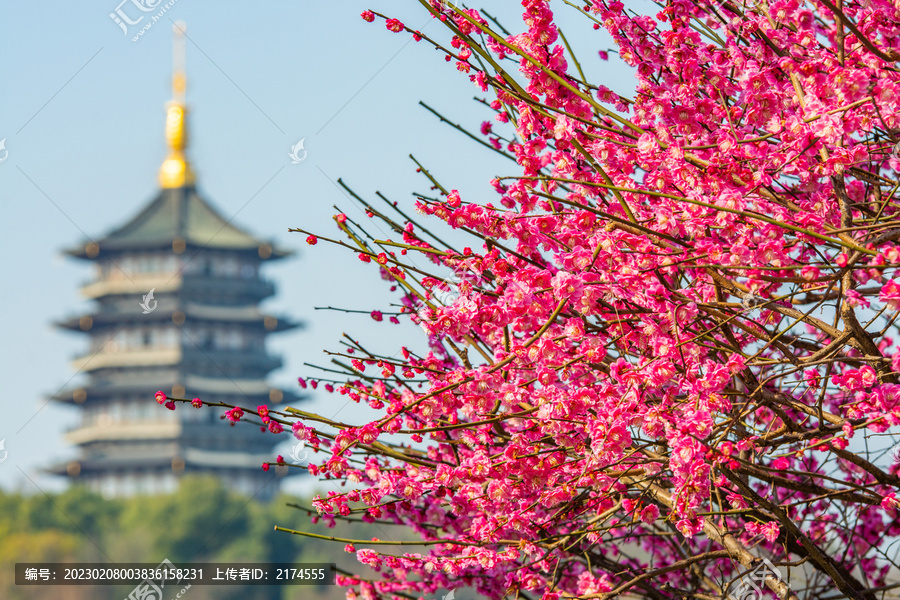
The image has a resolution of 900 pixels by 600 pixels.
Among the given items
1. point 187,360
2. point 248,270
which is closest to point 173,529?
point 187,360

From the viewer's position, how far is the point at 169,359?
4997 centimetres

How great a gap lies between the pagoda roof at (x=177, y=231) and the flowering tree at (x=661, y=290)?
149ft

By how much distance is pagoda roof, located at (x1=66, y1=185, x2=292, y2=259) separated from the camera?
49.7 metres

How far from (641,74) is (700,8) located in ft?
1.13

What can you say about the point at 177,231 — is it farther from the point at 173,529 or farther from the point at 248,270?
the point at 173,529

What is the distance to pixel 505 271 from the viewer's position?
3.44m

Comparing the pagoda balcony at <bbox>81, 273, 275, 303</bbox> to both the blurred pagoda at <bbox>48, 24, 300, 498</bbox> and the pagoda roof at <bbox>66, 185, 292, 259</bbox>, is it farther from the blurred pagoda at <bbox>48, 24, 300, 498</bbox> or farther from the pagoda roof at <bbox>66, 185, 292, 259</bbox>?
the pagoda roof at <bbox>66, 185, 292, 259</bbox>

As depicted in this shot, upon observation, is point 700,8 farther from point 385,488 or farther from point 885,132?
point 385,488

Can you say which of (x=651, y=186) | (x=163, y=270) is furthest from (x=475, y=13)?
(x=163, y=270)

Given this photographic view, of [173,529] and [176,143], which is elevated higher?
[176,143]
